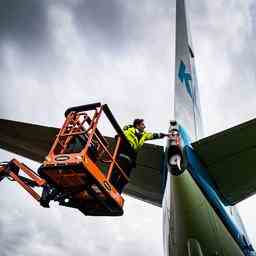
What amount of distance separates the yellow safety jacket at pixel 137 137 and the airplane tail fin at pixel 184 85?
966 mm

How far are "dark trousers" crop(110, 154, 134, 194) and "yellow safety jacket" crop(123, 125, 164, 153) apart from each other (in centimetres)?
30

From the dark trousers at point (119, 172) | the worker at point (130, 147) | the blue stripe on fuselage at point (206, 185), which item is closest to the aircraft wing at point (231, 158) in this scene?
the blue stripe on fuselage at point (206, 185)

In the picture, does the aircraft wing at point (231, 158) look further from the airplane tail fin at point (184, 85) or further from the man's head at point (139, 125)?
the airplane tail fin at point (184, 85)

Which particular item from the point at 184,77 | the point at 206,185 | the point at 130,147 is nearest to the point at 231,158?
the point at 206,185

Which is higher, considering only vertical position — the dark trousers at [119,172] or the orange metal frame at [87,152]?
the orange metal frame at [87,152]

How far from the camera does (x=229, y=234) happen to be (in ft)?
23.4

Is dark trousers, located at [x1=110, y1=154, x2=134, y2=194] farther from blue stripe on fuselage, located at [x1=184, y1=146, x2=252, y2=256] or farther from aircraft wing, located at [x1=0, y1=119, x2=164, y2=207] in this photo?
blue stripe on fuselage, located at [x1=184, y1=146, x2=252, y2=256]

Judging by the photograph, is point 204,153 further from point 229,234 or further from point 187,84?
point 187,84

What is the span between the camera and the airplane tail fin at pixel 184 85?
839cm

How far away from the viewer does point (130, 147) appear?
6.93m

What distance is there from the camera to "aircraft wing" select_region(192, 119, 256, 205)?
5926mm

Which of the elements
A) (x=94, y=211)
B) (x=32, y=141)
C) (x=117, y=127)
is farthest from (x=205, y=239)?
(x=32, y=141)

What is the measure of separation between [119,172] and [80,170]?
1.24m

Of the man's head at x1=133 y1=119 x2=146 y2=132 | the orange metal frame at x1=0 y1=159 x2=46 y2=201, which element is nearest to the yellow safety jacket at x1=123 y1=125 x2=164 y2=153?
the man's head at x1=133 y1=119 x2=146 y2=132
